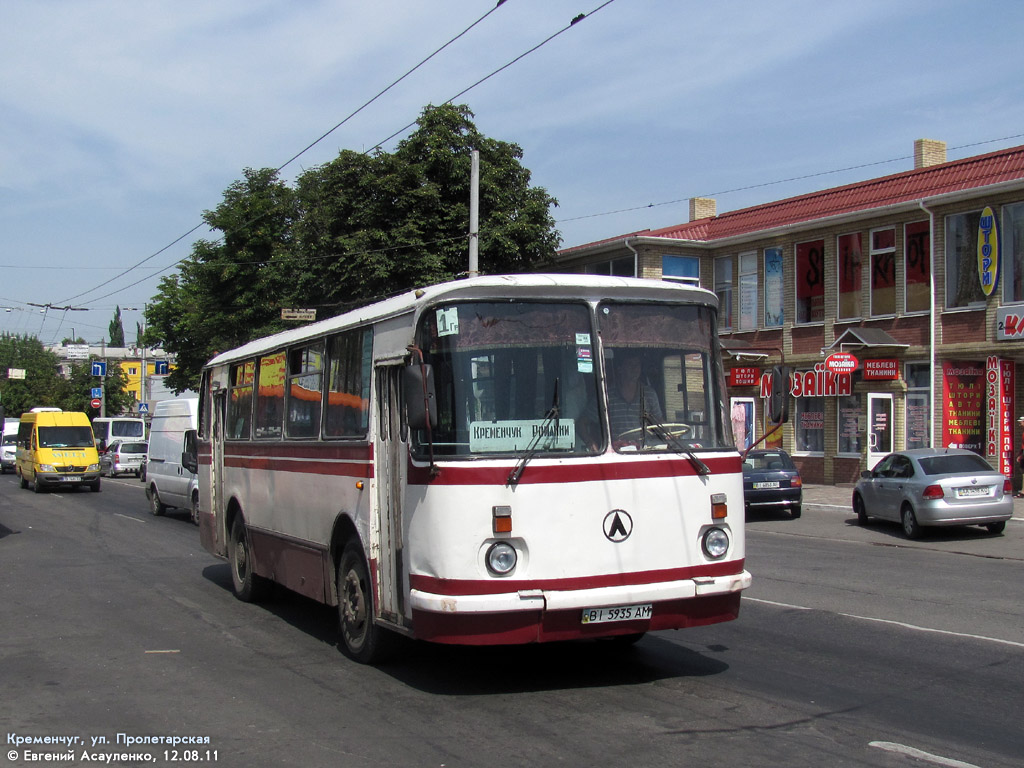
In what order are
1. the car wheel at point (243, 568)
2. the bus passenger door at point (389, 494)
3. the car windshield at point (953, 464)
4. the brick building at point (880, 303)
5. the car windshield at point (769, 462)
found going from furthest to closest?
the brick building at point (880, 303) → the car windshield at point (769, 462) → the car windshield at point (953, 464) → the car wheel at point (243, 568) → the bus passenger door at point (389, 494)

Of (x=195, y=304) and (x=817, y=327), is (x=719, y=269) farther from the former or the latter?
(x=195, y=304)

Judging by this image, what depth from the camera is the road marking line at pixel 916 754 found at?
5.33 meters

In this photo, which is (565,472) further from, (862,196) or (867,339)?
(862,196)

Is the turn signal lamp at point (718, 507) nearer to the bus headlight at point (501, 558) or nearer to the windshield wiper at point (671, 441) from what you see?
the windshield wiper at point (671, 441)

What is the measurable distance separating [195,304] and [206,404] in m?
33.7

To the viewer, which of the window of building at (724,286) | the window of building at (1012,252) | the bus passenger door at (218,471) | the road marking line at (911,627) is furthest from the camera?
the window of building at (724,286)

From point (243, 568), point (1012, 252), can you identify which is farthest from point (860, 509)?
point (243, 568)

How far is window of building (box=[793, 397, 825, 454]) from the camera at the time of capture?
102ft

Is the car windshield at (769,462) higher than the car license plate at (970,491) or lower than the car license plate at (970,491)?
higher

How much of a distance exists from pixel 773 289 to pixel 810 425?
4.57 meters

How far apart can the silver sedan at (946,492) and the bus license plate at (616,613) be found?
1236 cm

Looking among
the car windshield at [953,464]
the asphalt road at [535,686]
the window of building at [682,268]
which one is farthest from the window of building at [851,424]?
the asphalt road at [535,686]

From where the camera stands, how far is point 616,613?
22.1 feet

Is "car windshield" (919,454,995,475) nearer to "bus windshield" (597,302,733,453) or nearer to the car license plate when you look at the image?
the car license plate
